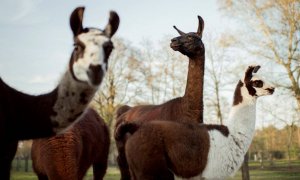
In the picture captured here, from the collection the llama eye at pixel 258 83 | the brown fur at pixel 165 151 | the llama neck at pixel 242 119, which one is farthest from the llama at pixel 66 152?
the llama eye at pixel 258 83

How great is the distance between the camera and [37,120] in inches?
168

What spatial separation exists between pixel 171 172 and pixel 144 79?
79.1ft

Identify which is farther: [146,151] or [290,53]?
[290,53]

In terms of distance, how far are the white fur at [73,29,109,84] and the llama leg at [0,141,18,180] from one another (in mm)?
1227

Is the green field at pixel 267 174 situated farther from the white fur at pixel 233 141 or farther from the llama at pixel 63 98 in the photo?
the llama at pixel 63 98

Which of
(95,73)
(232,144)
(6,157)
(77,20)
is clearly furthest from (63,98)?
(232,144)

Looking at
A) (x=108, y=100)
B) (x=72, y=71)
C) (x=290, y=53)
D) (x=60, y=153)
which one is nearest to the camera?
(x=72, y=71)

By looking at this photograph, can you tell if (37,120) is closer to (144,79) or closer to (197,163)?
(197,163)

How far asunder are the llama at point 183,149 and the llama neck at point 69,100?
180cm

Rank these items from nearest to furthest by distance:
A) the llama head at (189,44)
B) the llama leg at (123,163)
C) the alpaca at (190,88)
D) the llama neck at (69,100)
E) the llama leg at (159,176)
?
the llama neck at (69,100) < the llama leg at (159,176) < the alpaca at (190,88) < the llama head at (189,44) < the llama leg at (123,163)

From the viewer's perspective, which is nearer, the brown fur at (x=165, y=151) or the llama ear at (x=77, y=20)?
the llama ear at (x=77, y=20)

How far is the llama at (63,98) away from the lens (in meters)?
3.81

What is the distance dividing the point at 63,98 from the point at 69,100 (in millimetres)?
91

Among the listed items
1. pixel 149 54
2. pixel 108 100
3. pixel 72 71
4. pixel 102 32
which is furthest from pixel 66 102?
pixel 149 54
